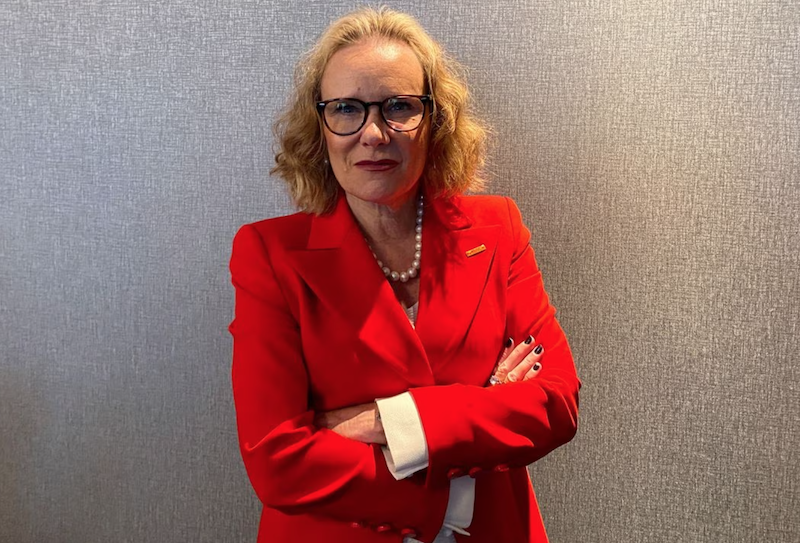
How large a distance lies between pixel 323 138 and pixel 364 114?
0.19 metres

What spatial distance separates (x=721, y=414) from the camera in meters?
2.24

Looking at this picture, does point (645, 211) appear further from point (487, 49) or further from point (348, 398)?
point (348, 398)

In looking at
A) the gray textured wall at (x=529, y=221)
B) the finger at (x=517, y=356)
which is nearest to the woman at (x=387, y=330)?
the finger at (x=517, y=356)

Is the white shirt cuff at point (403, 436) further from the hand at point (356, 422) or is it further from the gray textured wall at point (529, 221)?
the gray textured wall at point (529, 221)

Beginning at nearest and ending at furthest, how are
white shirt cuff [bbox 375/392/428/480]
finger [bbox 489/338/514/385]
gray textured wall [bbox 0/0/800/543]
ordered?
white shirt cuff [bbox 375/392/428/480] → finger [bbox 489/338/514/385] → gray textured wall [bbox 0/0/800/543]

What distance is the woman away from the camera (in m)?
1.58

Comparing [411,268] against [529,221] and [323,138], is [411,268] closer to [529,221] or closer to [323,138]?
[323,138]

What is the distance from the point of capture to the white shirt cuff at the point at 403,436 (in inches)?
60.9

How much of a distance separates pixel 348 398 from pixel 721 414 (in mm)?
1154

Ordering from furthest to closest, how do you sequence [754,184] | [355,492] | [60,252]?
[60,252] → [754,184] → [355,492]

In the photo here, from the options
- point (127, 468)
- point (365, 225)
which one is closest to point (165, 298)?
point (127, 468)

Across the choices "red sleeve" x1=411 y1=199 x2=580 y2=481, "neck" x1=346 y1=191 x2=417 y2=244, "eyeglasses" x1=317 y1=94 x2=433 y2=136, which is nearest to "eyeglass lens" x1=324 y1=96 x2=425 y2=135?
"eyeglasses" x1=317 y1=94 x2=433 y2=136

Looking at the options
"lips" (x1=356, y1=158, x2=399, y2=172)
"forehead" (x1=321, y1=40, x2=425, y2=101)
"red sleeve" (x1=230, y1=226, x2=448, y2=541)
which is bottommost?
"red sleeve" (x1=230, y1=226, x2=448, y2=541)

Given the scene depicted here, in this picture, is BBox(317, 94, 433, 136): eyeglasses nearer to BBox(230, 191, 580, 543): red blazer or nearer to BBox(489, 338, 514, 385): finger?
BBox(230, 191, 580, 543): red blazer
